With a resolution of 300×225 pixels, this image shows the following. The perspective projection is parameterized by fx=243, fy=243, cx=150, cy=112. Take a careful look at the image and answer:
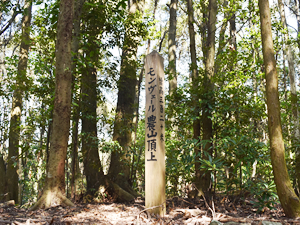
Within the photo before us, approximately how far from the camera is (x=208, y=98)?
583cm

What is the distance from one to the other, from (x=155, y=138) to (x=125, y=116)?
321cm

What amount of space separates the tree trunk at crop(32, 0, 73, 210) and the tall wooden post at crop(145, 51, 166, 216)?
172 cm

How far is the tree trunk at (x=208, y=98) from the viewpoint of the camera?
576cm

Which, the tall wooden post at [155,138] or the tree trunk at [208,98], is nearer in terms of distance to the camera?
the tall wooden post at [155,138]

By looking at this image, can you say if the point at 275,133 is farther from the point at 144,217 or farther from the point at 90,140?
the point at 90,140

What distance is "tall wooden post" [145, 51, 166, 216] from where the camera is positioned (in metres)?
4.22

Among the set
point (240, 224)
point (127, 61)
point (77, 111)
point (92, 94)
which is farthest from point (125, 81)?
point (240, 224)

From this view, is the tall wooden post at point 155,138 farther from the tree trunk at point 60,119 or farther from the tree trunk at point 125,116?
the tree trunk at point 125,116

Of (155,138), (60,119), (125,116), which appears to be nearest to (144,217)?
(155,138)

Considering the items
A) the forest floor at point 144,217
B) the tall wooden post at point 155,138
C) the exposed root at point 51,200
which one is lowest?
the forest floor at point 144,217

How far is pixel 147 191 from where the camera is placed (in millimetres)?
4246

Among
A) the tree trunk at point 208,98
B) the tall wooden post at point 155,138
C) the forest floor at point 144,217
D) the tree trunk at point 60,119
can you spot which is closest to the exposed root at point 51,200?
the tree trunk at point 60,119

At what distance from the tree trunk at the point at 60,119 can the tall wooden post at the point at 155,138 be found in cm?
172

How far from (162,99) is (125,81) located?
131 inches
